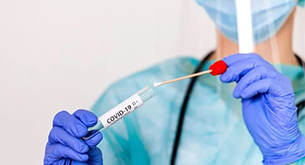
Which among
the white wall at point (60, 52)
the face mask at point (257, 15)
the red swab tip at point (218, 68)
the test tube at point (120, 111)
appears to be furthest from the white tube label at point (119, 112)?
the white wall at point (60, 52)

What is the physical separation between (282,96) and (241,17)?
0.64ft

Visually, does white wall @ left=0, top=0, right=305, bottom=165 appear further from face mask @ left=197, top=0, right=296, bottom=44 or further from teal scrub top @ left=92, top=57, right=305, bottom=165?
face mask @ left=197, top=0, right=296, bottom=44

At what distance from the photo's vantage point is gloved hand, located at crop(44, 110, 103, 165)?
115cm

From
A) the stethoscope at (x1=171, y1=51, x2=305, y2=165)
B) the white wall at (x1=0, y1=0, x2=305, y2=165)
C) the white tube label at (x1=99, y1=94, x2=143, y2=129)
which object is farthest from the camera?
the white wall at (x1=0, y1=0, x2=305, y2=165)

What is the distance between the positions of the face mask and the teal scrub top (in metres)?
0.14

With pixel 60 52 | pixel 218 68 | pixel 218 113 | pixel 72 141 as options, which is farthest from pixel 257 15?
pixel 60 52

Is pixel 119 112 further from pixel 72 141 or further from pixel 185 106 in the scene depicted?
pixel 185 106

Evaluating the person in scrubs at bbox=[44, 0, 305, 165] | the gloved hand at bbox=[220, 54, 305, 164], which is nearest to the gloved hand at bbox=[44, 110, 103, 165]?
the person in scrubs at bbox=[44, 0, 305, 165]

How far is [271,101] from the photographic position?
117cm

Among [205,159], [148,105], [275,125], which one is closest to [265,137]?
[275,125]

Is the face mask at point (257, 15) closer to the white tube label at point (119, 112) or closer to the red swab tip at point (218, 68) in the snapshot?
the red swab tip at point (218, 68)

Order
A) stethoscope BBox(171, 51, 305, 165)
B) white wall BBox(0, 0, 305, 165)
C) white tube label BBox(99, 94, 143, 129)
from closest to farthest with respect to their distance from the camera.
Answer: white tube label BBox(99, 94, 143, 129)
stethoscope BBox(171, 51, 305, 165)
white wall BBox(0, 0, 305, 165)

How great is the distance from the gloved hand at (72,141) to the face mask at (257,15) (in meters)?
0.39

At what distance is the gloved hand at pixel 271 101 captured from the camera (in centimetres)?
115
